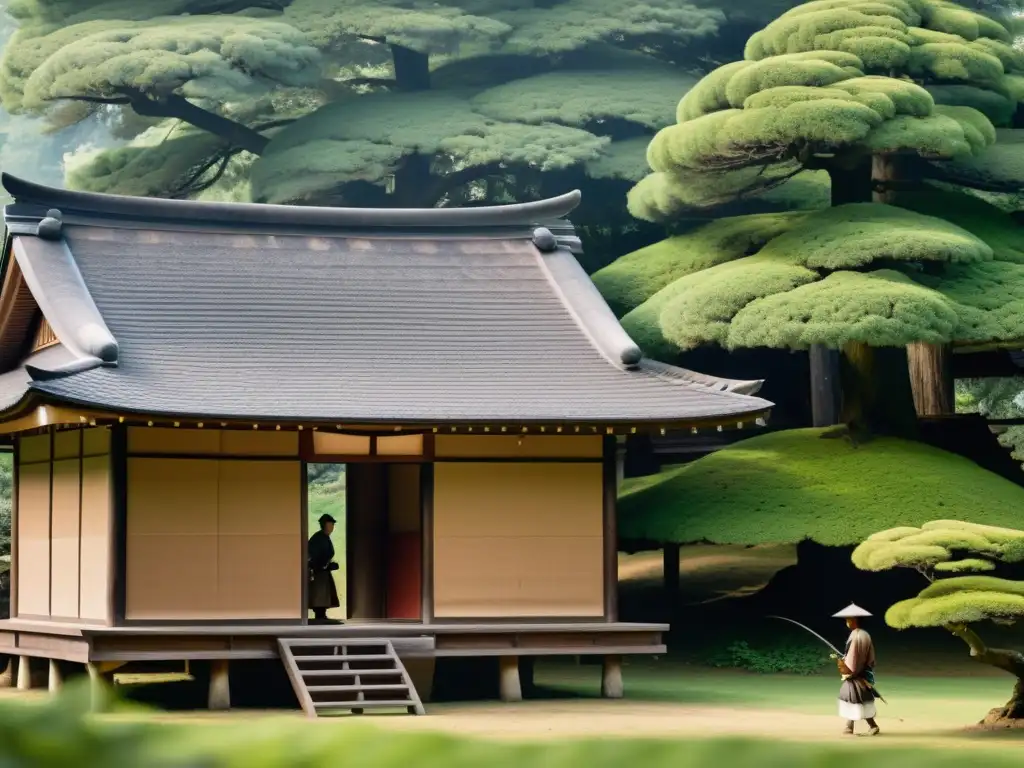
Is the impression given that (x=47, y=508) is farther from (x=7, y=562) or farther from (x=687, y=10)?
(x=687, y=10)

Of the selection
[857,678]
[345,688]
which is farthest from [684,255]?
[857,678]

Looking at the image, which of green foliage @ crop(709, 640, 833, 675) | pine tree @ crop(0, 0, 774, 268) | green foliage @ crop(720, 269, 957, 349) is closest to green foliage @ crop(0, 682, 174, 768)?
green foliage @ crop(720, 269, 957, 349)

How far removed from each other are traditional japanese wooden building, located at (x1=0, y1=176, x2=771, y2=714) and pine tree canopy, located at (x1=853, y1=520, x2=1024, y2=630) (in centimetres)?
256

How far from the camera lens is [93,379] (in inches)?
523

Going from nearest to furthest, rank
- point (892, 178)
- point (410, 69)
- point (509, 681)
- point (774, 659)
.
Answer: point (509, 681) < point (774, 659) < point (892, 178) < point (410, 69)

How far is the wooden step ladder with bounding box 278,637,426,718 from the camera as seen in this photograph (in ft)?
41.6

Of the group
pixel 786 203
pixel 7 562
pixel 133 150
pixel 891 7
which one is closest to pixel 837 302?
pixel 891 7

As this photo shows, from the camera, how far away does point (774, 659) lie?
1798 centimetres

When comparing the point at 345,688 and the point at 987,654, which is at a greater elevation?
the point at 987,654

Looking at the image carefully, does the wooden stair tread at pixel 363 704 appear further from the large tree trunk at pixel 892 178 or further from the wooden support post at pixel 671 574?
the large tree trunk at pixel 892 178

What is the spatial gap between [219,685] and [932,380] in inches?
492

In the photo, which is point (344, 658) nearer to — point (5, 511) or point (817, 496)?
point (817, 496)

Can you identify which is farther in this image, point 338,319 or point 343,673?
point 338,319

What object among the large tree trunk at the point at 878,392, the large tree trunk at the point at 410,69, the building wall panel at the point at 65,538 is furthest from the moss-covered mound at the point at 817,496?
the large tree trunk at the point at 410,69
